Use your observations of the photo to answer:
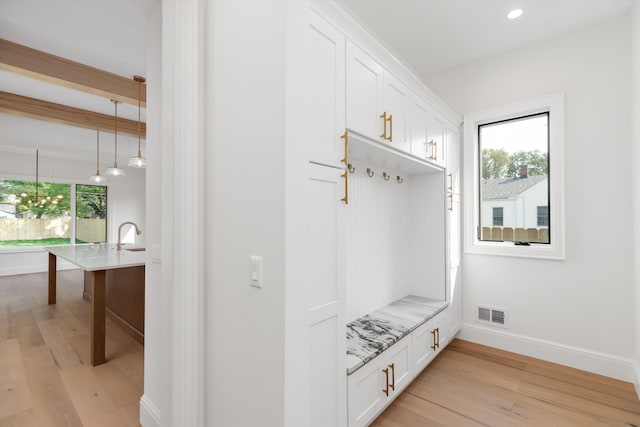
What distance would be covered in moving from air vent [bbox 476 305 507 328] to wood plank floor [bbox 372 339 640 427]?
35 centimetres

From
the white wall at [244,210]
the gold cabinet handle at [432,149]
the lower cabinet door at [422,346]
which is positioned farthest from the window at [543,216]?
the white wall at [244,210]

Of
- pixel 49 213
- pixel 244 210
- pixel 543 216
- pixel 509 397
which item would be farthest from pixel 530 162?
pixel 49 213

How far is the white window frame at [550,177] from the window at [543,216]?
0.05m

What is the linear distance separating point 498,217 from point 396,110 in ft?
6.07

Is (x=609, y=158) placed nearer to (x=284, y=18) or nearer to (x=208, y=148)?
(x=284, y=18)

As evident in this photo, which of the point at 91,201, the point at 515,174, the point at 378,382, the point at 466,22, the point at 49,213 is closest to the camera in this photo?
the point at 378,382

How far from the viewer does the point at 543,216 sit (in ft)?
9.47

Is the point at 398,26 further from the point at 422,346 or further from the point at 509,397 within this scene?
the point at 509,397

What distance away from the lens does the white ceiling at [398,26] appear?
2268 mm

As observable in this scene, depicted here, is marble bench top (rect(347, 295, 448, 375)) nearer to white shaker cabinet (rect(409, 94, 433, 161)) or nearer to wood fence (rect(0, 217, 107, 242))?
white shaker cabinet (rect(409, 94, 433, 161))

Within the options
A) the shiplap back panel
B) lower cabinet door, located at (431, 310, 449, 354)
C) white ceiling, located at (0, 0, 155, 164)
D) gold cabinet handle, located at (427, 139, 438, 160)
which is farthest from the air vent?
white ceiling, located at (0, 0, 155, 164)

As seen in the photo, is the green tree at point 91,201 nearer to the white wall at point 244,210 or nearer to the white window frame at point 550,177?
the white wall at point 244,210

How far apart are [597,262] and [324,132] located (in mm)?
2726

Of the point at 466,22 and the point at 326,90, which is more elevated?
the point at 466,22
